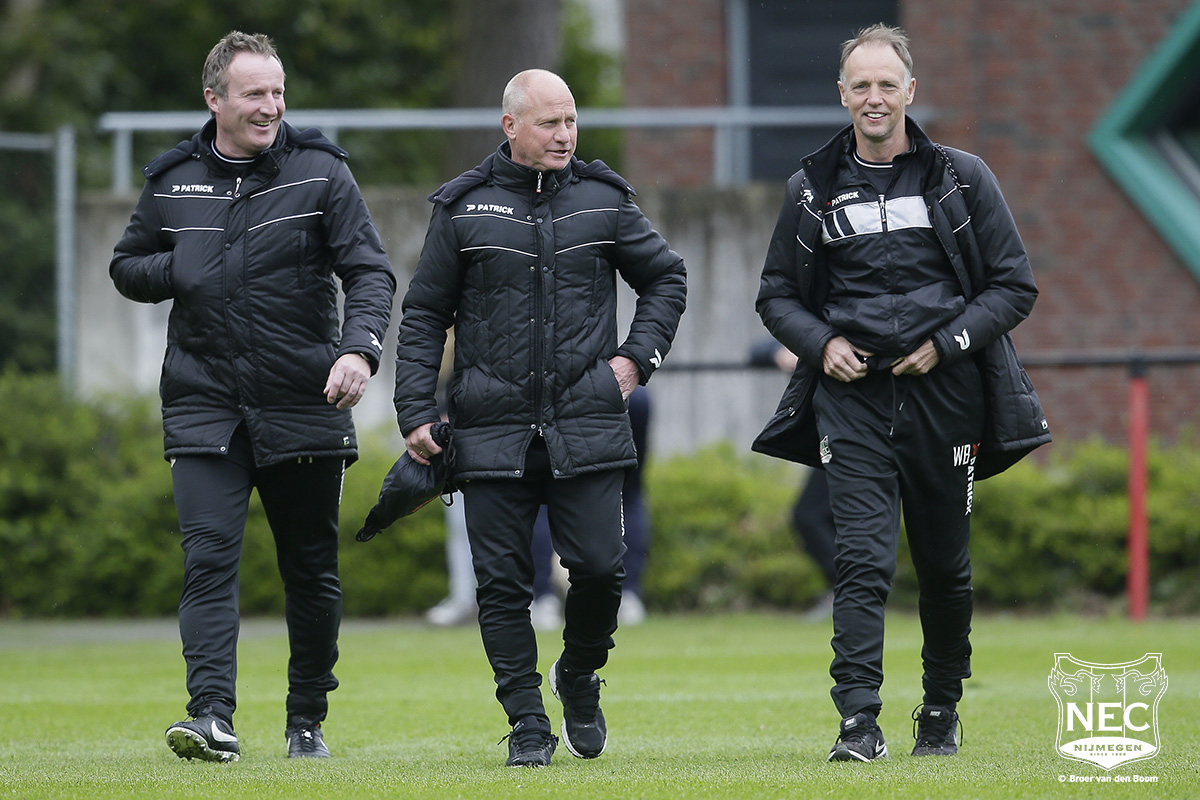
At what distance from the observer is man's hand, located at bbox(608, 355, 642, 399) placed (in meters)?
5.33

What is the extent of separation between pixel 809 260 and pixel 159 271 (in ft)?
6.94

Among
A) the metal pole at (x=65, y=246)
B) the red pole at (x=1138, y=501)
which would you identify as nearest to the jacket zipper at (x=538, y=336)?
the red pole at (x=1138, y=501)

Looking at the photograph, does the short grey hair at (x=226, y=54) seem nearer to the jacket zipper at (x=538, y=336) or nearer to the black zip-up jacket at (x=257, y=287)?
the black zip-up jacket at (x=257, y=287)

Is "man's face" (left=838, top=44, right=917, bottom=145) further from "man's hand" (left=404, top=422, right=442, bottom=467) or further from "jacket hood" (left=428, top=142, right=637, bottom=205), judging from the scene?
"man's hand" (left=404, top=422, right=442, bottom=467)

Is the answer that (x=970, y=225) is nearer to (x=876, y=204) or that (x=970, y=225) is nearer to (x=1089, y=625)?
(x=876, y=204)

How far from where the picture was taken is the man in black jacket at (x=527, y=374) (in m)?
5.24

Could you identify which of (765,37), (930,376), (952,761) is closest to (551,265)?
(930,376)

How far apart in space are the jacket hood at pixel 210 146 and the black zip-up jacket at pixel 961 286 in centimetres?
154

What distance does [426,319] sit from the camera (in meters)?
5.34

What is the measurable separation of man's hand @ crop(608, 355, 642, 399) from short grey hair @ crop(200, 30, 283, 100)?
4.93ft

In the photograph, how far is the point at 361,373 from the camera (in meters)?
5.39

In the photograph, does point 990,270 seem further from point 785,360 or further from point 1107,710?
point 785,360

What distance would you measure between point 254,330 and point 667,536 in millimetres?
6127

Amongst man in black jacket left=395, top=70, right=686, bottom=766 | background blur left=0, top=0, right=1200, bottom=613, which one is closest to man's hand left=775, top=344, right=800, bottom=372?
background blur left=0, top=0, right=1200, bottom=613
